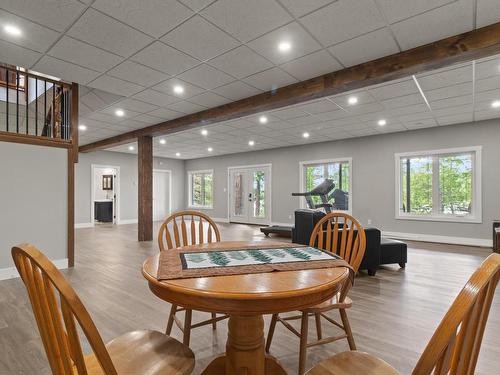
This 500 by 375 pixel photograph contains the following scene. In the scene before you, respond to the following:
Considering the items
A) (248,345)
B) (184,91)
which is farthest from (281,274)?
(184,91)

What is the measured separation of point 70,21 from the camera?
251cm

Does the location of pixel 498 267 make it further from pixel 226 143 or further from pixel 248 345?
pixel 226 143

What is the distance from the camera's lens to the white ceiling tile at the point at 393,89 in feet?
12.7

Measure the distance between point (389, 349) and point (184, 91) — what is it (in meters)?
3.93

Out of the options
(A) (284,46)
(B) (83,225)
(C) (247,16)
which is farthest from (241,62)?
(B) (83,225)

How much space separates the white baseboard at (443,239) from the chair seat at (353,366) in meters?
6.33

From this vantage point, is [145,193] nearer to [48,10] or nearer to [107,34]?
[107,34]

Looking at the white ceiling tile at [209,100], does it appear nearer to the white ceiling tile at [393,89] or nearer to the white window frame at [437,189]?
the white ceiling tile at [393,89]

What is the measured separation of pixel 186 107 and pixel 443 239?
614 cm

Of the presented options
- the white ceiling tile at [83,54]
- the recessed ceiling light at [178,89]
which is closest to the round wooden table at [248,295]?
the white ceiling tile at [83,54]

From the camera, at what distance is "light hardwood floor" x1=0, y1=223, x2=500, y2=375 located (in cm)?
189

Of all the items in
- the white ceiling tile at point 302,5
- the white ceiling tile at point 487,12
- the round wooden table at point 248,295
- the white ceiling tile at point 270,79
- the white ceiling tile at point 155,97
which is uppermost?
the white ceiling tile at point 302,5

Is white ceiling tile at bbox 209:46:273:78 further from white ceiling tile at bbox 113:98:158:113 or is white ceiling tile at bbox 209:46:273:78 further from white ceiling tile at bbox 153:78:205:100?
white ceiling tile at bbox 113:98:158:113

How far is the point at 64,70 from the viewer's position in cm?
346
